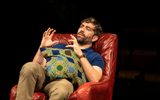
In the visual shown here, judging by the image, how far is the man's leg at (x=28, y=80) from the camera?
2.68m

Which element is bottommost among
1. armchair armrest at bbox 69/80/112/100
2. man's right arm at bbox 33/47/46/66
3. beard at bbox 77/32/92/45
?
armchair armrest at bbox 69/80/112/100

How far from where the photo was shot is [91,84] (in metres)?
2.80

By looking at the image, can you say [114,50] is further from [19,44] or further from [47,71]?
[19,44]

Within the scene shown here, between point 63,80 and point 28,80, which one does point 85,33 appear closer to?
point 63,80

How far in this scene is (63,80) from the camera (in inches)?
112

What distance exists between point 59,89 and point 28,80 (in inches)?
10.4

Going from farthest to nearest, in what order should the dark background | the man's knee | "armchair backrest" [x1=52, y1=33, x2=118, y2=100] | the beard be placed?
the dark background < the beard < "armchair backrest" [x1=52, y1=33, x2=118, y2=100] < the man's knee

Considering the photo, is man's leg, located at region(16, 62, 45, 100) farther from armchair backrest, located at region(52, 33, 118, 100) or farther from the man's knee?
armchair backrest, located at region(52, 33, 118, 100)

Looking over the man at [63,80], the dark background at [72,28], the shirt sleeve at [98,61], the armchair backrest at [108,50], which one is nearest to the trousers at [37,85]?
the man at [63,80]

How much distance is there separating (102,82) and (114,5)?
229cm

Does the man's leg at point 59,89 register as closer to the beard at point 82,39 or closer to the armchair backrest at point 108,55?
the armchair backrest at point 108,55

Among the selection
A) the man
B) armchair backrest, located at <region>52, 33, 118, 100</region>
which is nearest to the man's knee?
the man

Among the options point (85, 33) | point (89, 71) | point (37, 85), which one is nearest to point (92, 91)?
point (89, 71)

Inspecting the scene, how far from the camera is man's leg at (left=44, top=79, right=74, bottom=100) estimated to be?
104 inches
